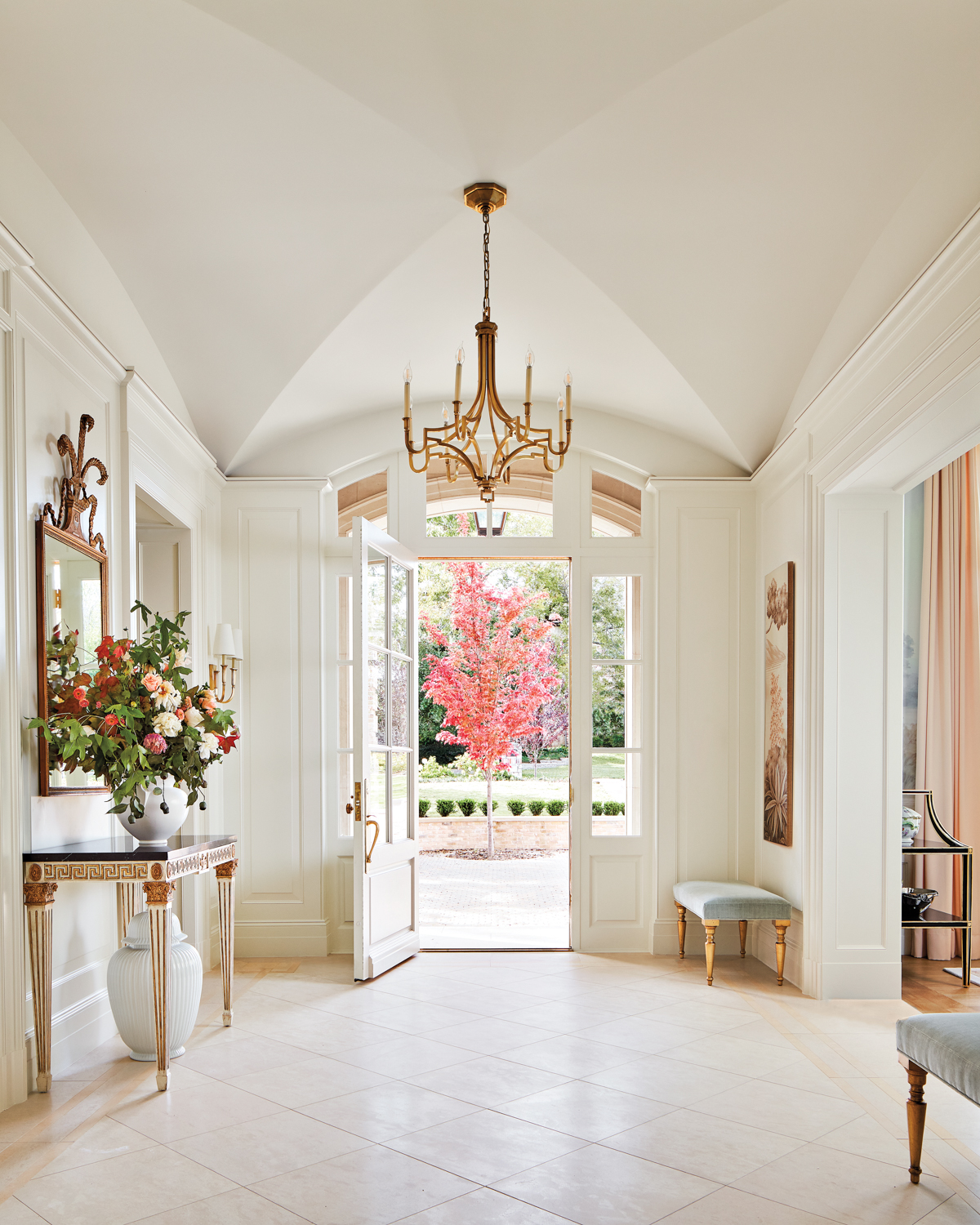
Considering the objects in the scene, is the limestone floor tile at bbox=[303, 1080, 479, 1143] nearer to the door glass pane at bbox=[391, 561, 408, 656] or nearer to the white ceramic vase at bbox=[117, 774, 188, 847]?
the white ceramic vase at bbox=[117, 774, 188, 847]

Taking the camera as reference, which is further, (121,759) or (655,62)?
(121,759)

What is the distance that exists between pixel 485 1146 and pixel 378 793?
2769 mm

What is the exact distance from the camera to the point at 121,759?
374 cm

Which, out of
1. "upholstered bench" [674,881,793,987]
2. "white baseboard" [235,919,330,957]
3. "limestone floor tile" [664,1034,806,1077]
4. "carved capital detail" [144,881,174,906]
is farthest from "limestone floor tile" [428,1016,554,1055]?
"white baseboard" [235,919,330,957]

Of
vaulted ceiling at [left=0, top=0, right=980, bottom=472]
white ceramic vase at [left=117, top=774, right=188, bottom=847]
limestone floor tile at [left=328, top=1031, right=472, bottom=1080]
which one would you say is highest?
vaulted ceiling at [left=0, top=0, right=980, bottom=472]

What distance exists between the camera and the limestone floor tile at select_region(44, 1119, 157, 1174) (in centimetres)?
307

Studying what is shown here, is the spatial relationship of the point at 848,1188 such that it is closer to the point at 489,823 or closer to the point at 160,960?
the point at 160,960

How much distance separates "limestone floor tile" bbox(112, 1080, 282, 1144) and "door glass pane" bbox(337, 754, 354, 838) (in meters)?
2.56

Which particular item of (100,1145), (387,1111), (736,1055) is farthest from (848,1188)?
(100,1145)

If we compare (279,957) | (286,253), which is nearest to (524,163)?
(286,253)

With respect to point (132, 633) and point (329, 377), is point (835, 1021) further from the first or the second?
point (329, 377)

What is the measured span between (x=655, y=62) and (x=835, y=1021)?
4.06 m

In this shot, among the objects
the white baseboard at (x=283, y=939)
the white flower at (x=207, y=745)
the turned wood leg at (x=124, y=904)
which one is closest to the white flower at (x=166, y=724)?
the white flower at (x=207, y=745)

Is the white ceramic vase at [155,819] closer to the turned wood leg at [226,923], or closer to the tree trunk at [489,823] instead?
the turned wood leg at [226,923]
